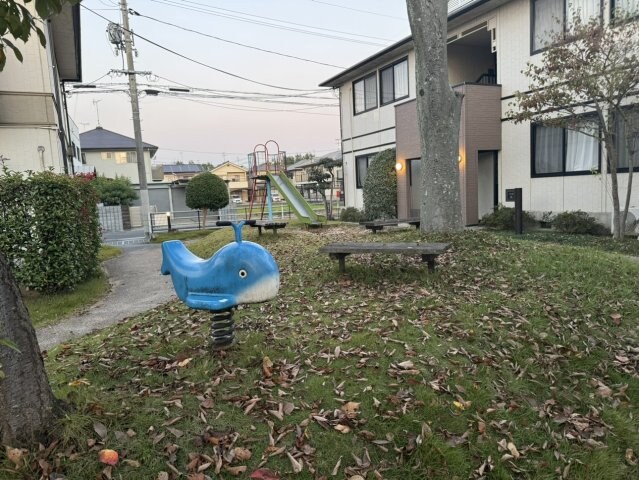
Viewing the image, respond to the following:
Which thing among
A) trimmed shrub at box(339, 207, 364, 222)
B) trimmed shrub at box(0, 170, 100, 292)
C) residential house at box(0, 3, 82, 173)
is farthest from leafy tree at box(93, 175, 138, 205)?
trimmed shrub at box(0, 170, 100, 292)

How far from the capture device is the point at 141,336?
179 inches

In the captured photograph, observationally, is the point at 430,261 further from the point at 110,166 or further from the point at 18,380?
the point at 110,166

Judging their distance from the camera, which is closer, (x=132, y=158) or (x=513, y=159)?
(x=513, y=159)

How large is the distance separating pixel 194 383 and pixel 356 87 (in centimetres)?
1904

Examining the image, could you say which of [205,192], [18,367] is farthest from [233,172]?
[18,367]

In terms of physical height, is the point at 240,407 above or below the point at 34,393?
below

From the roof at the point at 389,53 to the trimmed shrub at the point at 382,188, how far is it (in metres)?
3.65

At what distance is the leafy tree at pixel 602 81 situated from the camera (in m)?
9.30

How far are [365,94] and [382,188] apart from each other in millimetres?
5384

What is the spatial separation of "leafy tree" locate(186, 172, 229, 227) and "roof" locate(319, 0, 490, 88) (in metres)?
6.96

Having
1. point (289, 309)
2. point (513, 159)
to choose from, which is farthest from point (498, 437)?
point (513, 159)

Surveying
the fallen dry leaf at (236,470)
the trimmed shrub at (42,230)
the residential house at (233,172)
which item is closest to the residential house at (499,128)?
the trimmed shrub at (42,230)

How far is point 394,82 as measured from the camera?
707 inches

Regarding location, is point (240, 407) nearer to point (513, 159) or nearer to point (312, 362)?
point (312, 362)
